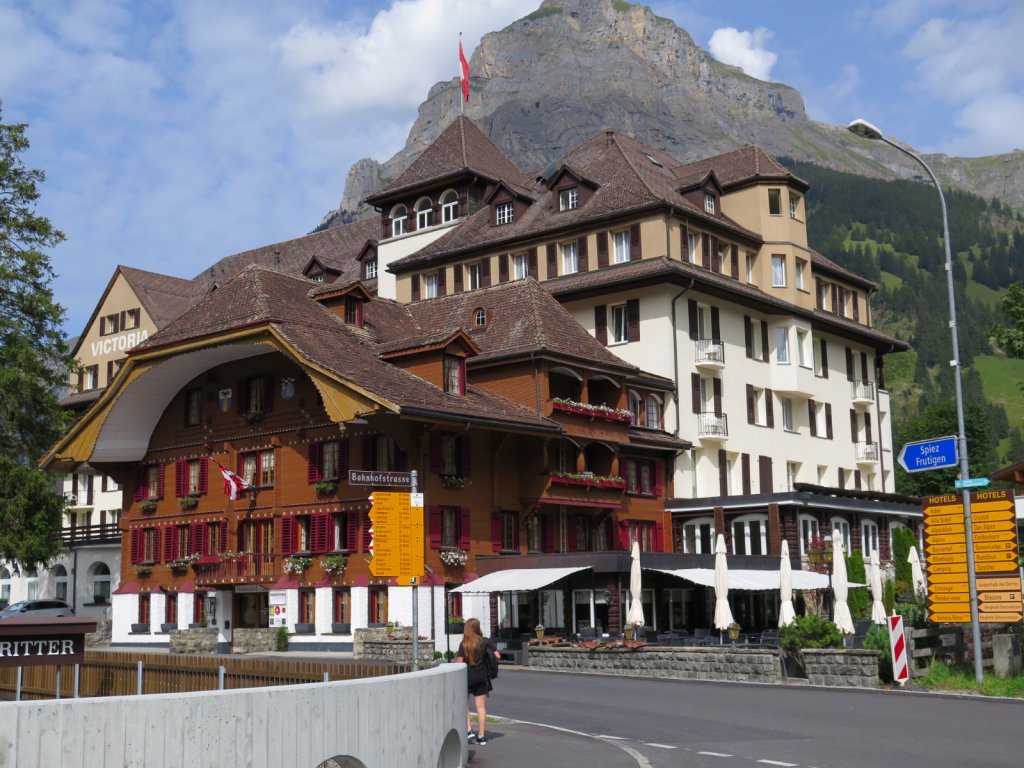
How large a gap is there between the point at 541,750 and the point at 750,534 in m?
32.3

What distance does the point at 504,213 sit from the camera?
5850 cm

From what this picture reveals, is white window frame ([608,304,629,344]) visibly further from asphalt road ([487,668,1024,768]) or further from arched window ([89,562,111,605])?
arched window ([89,562,111,605])

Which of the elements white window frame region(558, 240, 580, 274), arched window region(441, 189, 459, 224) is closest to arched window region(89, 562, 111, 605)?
arched window region(441, 189, 459, 224)

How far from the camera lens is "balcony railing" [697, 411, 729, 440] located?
51.7m

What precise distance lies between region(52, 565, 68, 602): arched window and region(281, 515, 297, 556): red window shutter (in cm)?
2442

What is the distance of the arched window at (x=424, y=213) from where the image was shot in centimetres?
6212

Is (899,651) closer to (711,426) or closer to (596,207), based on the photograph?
(711,426)

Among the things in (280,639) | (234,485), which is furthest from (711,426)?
(280,639)

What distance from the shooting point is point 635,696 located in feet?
82.6

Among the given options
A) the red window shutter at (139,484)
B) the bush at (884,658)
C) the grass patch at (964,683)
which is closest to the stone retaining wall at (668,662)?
the bush at (884,658)

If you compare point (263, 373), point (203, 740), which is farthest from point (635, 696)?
point (263, 373)

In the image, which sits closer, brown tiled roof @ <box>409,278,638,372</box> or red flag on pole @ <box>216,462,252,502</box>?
red flag on pole @ <box>216,462,252,502</box>

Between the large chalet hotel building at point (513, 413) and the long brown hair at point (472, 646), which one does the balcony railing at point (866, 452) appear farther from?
the long brown hair at point (472, 646)

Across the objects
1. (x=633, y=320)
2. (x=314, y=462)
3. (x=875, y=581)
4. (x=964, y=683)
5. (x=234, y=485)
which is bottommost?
(x=964, y=683)
